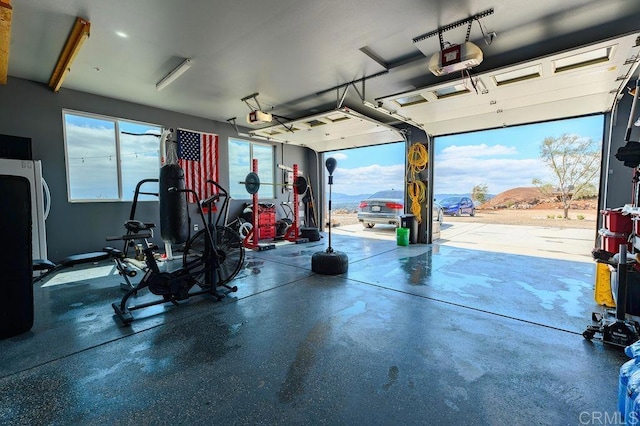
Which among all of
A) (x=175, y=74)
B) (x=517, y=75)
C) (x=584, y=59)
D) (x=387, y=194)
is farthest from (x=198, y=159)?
(x=584, y=59)

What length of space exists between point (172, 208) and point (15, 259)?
1356mm

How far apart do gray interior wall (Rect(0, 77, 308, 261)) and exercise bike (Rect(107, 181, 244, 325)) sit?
9.05 ft

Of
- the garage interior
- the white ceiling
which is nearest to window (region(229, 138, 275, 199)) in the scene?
the garage interior

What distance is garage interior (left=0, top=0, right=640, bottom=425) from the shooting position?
1703mm

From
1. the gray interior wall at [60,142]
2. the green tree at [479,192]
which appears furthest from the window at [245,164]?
the green tree at [479,192]

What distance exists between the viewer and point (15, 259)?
247cm

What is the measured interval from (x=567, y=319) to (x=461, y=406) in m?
2.02

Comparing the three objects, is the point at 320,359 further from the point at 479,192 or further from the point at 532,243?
the point at 479,192

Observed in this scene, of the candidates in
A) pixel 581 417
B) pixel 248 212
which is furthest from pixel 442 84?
pixel 248 212

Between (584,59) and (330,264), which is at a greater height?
(584,59)

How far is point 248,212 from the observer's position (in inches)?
299

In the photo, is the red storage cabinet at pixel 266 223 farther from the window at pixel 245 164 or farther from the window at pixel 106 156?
the window at pixel 106 156

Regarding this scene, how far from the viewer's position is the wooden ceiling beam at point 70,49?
304 cm

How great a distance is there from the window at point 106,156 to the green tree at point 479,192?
16580mm
